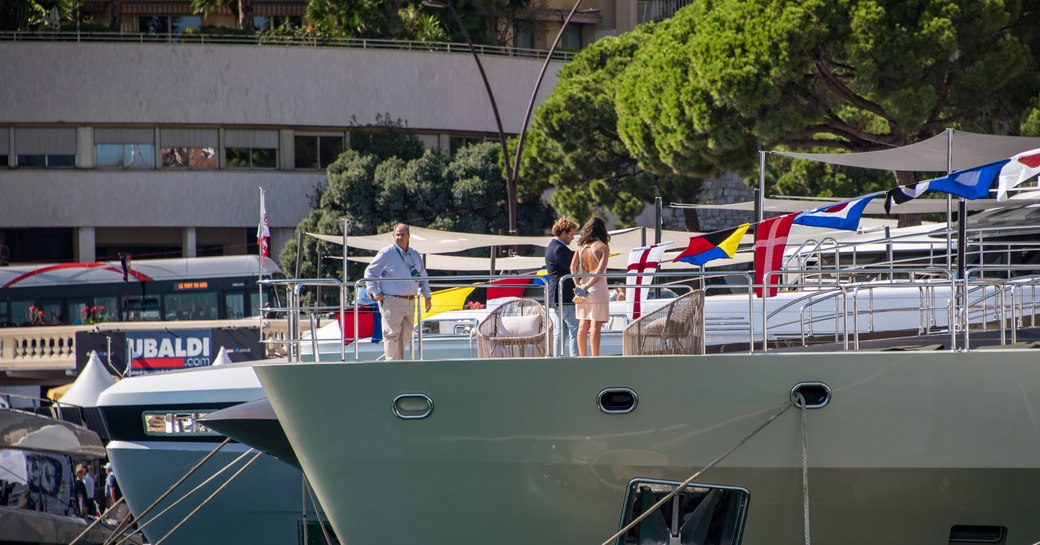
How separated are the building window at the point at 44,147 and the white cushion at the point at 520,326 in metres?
39.2

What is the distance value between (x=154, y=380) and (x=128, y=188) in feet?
107

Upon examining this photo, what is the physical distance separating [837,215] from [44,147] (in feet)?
129

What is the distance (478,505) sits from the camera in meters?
9.80

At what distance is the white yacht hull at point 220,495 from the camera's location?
569 inches

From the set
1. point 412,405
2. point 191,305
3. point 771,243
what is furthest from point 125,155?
point 412,405

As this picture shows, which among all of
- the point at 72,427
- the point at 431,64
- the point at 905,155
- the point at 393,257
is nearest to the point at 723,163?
the point at 905,155

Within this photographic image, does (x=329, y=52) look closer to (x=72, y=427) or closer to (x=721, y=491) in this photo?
(x=72, y=427)

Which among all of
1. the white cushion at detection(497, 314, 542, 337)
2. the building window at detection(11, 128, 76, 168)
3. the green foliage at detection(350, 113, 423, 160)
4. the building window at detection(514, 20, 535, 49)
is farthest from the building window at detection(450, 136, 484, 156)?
the white cushion at detection(497, 314, 542, 337)


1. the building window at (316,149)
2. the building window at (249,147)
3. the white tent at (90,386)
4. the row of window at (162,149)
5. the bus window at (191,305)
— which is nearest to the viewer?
the white tent at (90,386)

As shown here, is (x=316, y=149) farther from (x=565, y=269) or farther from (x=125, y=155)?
(x=565, y=269)

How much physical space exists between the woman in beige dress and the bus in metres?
29.4

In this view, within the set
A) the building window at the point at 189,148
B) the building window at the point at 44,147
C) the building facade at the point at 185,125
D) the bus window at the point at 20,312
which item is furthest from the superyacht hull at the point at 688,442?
the building window at the point at 44,147

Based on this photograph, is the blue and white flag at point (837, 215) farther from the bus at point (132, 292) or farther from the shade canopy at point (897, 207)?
the bus at point (132, 292)

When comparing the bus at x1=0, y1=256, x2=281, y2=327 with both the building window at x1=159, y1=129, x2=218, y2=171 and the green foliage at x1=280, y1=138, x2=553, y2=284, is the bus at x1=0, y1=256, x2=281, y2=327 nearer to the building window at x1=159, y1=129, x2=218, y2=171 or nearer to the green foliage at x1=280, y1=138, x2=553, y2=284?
the green foliage at x1=280, y1=138, x2=553, y2=284
